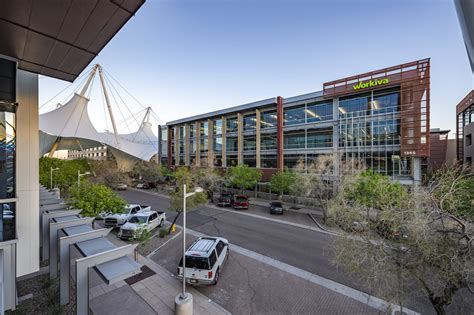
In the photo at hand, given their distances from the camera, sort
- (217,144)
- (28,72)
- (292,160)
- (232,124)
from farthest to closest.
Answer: (217,144), (232,124), (292,160), (28,72)

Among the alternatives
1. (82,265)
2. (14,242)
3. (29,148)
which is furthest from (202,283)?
(29,148)

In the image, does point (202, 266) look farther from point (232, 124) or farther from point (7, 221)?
point (232, 124)

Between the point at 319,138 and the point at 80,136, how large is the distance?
151ft

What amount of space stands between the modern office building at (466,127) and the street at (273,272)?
29730 millimetres

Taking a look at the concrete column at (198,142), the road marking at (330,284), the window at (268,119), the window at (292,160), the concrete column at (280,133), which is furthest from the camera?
the concrete column at (198,142)

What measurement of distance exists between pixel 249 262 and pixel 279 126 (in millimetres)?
23609

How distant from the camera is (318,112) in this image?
29.0 metres

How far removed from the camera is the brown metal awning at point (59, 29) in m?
5.05

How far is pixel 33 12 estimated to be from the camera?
528cm

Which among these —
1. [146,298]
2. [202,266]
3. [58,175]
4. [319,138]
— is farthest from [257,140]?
[58,175]

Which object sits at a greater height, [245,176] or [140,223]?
[245,176]

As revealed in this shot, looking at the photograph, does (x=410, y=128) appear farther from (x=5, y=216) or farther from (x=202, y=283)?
(x=5, y=216)

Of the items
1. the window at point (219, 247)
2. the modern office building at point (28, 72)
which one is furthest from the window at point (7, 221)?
the window at point (219, 247)

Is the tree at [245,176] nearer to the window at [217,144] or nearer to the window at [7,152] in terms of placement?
the window at [217,144]
